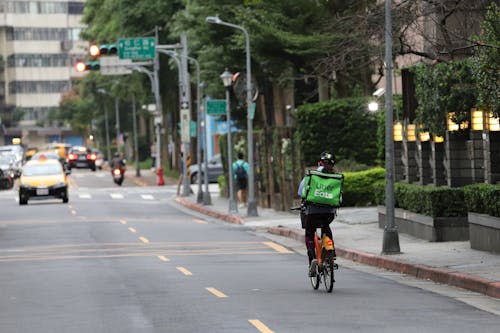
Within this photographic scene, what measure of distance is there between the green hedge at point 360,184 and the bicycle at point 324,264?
66.3 ft

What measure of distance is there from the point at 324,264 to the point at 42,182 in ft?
117

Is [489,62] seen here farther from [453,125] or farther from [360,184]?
[360,184]

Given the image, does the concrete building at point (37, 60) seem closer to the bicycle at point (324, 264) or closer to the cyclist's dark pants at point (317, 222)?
the cyclist's dark pants at point (317, 222)

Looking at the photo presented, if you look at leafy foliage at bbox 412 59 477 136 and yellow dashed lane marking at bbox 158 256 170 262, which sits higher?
leafy foliage at bbox 412 59 477 136

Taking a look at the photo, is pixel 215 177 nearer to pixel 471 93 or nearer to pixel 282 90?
pixel 282 90

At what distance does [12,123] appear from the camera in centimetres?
15900

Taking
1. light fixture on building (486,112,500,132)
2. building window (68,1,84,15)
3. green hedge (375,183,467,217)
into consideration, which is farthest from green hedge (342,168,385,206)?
building window (68,1,84,15)

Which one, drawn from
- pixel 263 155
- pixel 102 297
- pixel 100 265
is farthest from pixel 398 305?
pixel 263 155

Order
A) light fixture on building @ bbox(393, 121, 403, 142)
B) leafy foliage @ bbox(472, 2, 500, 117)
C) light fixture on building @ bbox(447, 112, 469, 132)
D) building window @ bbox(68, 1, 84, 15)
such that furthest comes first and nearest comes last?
building window @ bbox(68, 1, 84, 15) → light fixture on building @ bbox(393, 121, 403, 142) → light fixture on building @ bbox(447, 112, 469, 132) → leafy foliage @ bbox(472, 2, 500, 117)

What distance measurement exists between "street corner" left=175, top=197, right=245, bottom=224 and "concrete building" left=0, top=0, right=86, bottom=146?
10705cm

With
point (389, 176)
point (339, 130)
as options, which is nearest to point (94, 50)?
point (339, 130)

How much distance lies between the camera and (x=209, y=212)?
45531mm

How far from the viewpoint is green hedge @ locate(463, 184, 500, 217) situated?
2252 cm

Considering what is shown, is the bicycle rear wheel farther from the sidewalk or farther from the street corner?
the street corner
